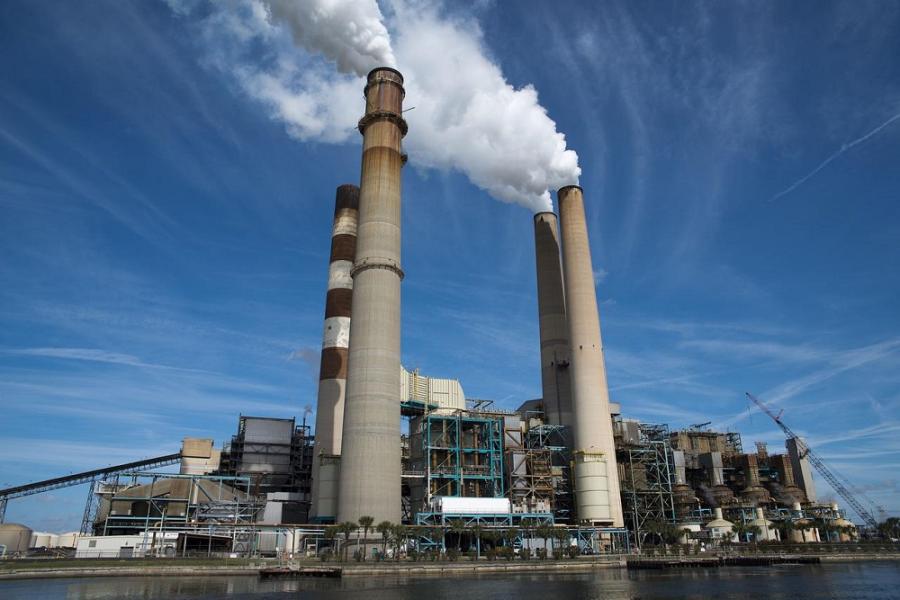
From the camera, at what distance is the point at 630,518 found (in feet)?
282

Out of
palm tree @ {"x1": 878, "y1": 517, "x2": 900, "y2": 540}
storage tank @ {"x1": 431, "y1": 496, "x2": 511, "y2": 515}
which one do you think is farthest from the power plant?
palm tree @ {"x1": 878, "y1": 517, "x2": 900, "y2": 540}

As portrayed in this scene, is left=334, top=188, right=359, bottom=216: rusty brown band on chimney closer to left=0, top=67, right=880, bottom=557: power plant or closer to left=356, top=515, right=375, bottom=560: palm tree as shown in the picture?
left=0, top=67, right=880, bottom=557: power plant

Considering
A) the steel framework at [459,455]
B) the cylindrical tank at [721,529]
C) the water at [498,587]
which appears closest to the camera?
the water at [498,587]

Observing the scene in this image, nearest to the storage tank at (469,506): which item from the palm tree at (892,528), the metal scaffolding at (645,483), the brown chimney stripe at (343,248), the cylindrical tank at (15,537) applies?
the metal scaffolding at (645,483)

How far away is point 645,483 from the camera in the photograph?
86.4 m

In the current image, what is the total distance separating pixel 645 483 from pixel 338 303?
158ft

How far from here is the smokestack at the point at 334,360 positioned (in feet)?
238

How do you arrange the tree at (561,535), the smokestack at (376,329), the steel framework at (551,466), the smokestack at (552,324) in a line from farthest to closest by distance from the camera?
the smokestack at (552,324) → the steel framework at (551,466) → the tree at (561,535) → the smokestack at (376,329)

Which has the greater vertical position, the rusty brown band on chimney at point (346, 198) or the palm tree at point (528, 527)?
the rusty brown band on chimney at point (346, 198)

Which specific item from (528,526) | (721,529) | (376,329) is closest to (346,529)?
(376,329)

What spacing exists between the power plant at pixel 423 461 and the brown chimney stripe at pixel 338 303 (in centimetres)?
24

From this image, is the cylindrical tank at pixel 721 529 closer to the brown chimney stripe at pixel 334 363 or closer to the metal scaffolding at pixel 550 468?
the metal scaffolding at pixel 550 468

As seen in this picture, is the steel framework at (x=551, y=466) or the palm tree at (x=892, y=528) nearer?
the steel framework at (x=551, y=466)

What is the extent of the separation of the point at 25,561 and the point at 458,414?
45019 millimetres
